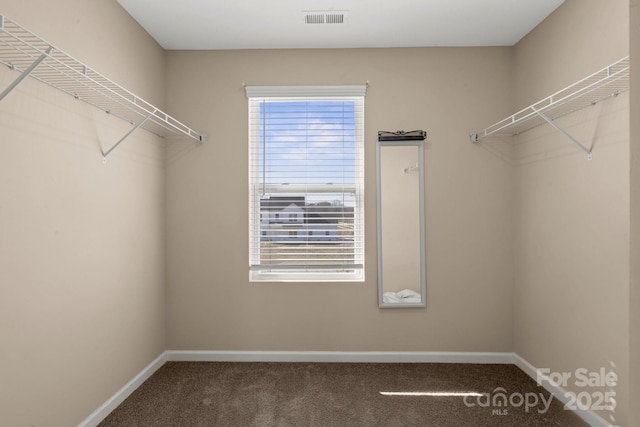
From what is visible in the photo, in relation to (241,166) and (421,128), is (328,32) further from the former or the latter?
(241,166)

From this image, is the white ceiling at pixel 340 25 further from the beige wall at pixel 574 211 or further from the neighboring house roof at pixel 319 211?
the neighboring house roof at pixel 319 211

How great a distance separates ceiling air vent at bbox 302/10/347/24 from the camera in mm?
2588

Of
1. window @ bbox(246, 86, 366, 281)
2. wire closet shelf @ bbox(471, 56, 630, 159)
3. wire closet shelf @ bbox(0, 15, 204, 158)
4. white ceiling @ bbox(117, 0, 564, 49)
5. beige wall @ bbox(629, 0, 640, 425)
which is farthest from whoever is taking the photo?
window @ bbox(246, 86, 366, 281)

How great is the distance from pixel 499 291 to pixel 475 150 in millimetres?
1194

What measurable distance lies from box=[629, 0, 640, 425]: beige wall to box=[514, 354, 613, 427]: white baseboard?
2.22m

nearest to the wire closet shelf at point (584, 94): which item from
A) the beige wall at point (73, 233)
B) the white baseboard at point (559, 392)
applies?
the white baseboard at point (559, 392)

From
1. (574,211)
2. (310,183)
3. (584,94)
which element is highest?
(584,94)

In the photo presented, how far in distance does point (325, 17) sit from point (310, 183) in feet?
4.15

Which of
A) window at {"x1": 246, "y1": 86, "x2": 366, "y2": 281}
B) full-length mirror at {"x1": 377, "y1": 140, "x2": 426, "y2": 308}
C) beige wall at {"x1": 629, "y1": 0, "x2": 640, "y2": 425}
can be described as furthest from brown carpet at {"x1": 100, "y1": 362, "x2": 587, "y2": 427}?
beige wall at {"x1": 629, "y1": 0, "x2": 640, "y2": 425}

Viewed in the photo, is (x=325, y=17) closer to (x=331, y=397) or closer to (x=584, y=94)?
(x=584, y=94)

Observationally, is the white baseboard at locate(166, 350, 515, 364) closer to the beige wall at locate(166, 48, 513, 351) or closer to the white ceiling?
the beige wall at locate(166, 48, 513, 351)

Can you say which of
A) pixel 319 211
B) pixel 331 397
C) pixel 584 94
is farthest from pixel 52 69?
pixel 584 94

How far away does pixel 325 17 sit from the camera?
2641mm

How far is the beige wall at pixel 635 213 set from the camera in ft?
1.52
